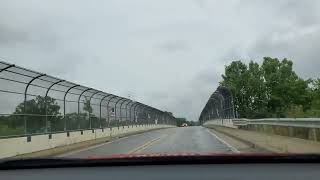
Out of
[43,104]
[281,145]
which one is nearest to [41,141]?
[43,104]

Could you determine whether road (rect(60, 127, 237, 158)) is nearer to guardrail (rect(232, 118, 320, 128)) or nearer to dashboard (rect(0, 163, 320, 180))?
guardrail (rect(232, 118, 320, 128))

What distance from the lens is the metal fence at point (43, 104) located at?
2391 centimetres

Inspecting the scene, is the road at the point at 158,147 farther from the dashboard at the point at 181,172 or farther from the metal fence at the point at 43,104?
the dashboard at the point at 181,172

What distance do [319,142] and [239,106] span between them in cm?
8802

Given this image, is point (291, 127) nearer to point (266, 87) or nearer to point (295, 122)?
point (295, 122)

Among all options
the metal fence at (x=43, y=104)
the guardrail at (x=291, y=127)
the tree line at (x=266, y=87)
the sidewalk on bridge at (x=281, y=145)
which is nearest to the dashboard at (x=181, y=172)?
the sidewalk on bridge at (x=281, y=145)

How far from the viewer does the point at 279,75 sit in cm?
10594

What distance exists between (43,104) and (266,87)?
83.2 meters

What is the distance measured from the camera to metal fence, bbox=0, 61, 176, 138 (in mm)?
23906

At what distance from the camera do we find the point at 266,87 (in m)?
109

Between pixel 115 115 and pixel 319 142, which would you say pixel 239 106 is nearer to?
pixel 115 115

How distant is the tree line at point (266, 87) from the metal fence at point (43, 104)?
2519 inches

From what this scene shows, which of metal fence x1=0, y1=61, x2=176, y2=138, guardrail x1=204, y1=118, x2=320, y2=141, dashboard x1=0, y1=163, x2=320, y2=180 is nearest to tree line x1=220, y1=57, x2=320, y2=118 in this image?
guardrail x1=204, y1=118, x2=320, y2=141

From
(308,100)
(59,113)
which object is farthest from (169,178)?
(308,100)
